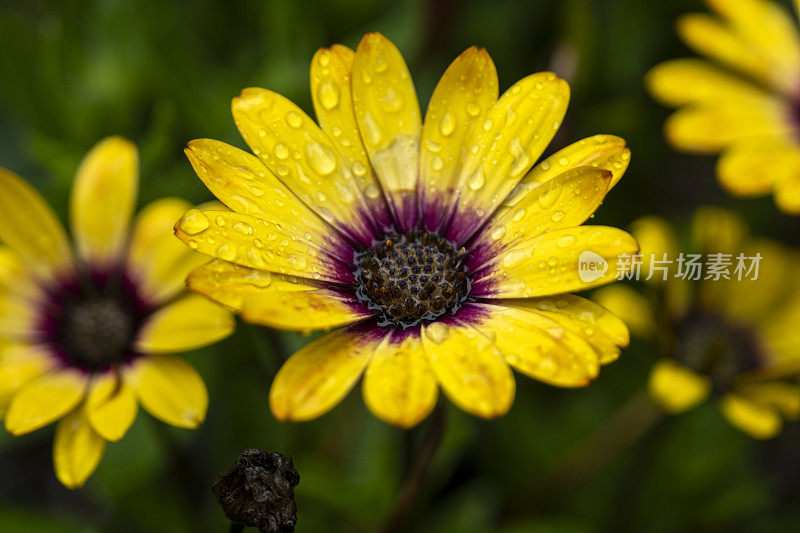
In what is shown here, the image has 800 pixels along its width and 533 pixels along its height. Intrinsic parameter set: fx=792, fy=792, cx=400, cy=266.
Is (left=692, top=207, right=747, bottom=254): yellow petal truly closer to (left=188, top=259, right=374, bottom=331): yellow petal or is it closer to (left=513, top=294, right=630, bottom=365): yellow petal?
(left=513, top=294, right=630, bottom=365): yellow petal

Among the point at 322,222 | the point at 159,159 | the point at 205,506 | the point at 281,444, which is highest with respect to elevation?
the point at 322,222

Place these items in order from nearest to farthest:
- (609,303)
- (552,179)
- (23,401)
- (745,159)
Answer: (552,179), (23,401), (745,159), (609,303)

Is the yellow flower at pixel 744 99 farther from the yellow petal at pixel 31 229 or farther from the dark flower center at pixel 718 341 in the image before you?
the yellow petal at pixel 31 229

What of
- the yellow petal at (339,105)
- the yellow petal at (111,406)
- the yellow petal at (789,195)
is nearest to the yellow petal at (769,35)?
the yellow petal at (789,195)

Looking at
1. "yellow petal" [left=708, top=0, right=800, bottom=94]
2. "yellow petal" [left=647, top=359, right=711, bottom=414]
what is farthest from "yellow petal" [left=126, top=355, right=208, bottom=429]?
"yellow petal" [left=708, top=0, right=800, bottom=94]

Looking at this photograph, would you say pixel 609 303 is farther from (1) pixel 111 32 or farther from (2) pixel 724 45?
(1) pixel 111 32

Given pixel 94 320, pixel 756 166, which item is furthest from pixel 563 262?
pixel 94 320

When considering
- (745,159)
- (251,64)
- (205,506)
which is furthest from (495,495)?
(251,64)
